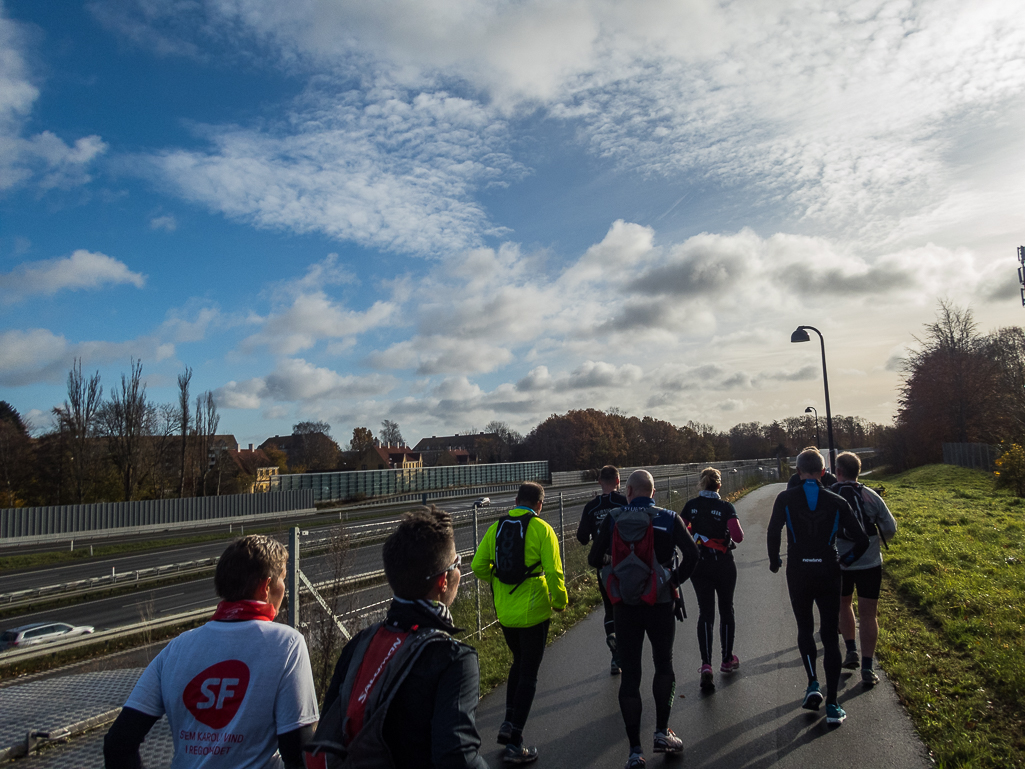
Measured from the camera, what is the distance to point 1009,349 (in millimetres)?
54281

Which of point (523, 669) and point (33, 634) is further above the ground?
point (523, 669)

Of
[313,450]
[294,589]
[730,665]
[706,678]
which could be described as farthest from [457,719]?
[313,450]

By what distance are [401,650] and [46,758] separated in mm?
4272

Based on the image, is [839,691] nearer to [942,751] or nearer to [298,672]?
[942,751]

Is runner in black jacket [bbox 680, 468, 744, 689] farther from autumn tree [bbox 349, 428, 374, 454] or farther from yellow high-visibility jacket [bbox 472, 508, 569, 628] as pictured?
autumn tree [bbox 349, 428, 374, 454]

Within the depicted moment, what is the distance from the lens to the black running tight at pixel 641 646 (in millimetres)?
4223

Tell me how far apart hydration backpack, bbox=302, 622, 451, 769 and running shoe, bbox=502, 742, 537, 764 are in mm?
2913

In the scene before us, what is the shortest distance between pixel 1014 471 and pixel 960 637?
2185 cm

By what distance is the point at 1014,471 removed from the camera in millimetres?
23234

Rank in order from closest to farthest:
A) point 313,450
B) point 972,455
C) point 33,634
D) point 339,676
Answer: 1. point 339,676
2. point 33,634
3. point 972,455
4. point 313,450

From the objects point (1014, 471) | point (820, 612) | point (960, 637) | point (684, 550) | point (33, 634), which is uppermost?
point (684, 550)

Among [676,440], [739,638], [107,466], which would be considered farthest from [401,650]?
[676,440]

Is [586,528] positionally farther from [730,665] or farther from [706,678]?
[730,665]

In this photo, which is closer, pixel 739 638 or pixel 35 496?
pixel 739 638
